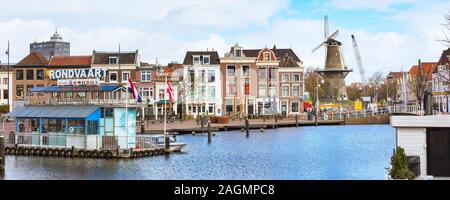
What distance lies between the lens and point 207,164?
25.9m

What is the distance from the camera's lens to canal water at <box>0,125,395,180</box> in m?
21.7

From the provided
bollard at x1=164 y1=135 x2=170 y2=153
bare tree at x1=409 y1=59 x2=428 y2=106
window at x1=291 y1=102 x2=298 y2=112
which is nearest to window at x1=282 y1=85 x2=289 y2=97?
window at x1=291 y1=102 x2=298 y2=112

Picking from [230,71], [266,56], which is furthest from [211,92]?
[266,56]

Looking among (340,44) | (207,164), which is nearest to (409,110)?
(340,44)

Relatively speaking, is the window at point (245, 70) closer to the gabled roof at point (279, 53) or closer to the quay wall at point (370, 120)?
the gabled roof at point (279, 53)

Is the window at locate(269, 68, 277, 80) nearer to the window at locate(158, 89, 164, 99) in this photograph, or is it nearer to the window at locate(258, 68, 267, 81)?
the window at locate(258, 68, 267, 81)

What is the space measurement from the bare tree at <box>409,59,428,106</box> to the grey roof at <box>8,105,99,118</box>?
3740 cm

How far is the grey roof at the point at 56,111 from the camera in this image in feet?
95.8

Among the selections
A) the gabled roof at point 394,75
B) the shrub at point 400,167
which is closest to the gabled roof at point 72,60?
the gabled roof at point 394,75

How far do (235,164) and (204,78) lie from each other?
1562 inches

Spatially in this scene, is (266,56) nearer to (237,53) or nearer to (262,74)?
(262,74)

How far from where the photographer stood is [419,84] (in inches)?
2463

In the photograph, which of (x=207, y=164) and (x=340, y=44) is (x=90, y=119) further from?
(x=340, y=44)
